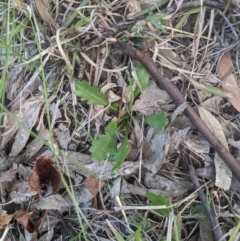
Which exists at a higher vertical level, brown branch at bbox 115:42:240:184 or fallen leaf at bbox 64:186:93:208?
brown branch at bbox 115:42:240:184

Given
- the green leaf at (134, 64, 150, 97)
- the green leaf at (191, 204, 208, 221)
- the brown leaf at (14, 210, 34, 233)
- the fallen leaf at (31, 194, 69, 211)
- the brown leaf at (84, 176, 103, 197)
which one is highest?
the green leaf at (134, 64, 150, 97)

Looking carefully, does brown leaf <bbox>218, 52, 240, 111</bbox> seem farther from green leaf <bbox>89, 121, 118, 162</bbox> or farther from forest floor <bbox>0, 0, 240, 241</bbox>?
green leaf <bbox>89, 121, 118, 162</bbox>

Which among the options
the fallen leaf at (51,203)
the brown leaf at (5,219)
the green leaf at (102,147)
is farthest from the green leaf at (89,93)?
the brown leaf at (5,219)

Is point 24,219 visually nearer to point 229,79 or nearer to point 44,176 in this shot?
point 44,176

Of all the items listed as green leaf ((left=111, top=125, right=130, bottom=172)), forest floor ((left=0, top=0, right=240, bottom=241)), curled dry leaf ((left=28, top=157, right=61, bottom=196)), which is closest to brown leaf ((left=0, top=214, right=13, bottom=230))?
forest floor ((left=0, top=0, right=240, bottom=241))

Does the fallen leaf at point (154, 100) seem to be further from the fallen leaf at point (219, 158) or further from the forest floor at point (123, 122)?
the fallen leaf at point (219, 158)

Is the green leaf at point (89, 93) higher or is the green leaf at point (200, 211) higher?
the green leaf at point (89, 93)

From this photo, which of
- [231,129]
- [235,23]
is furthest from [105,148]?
[235,23]
